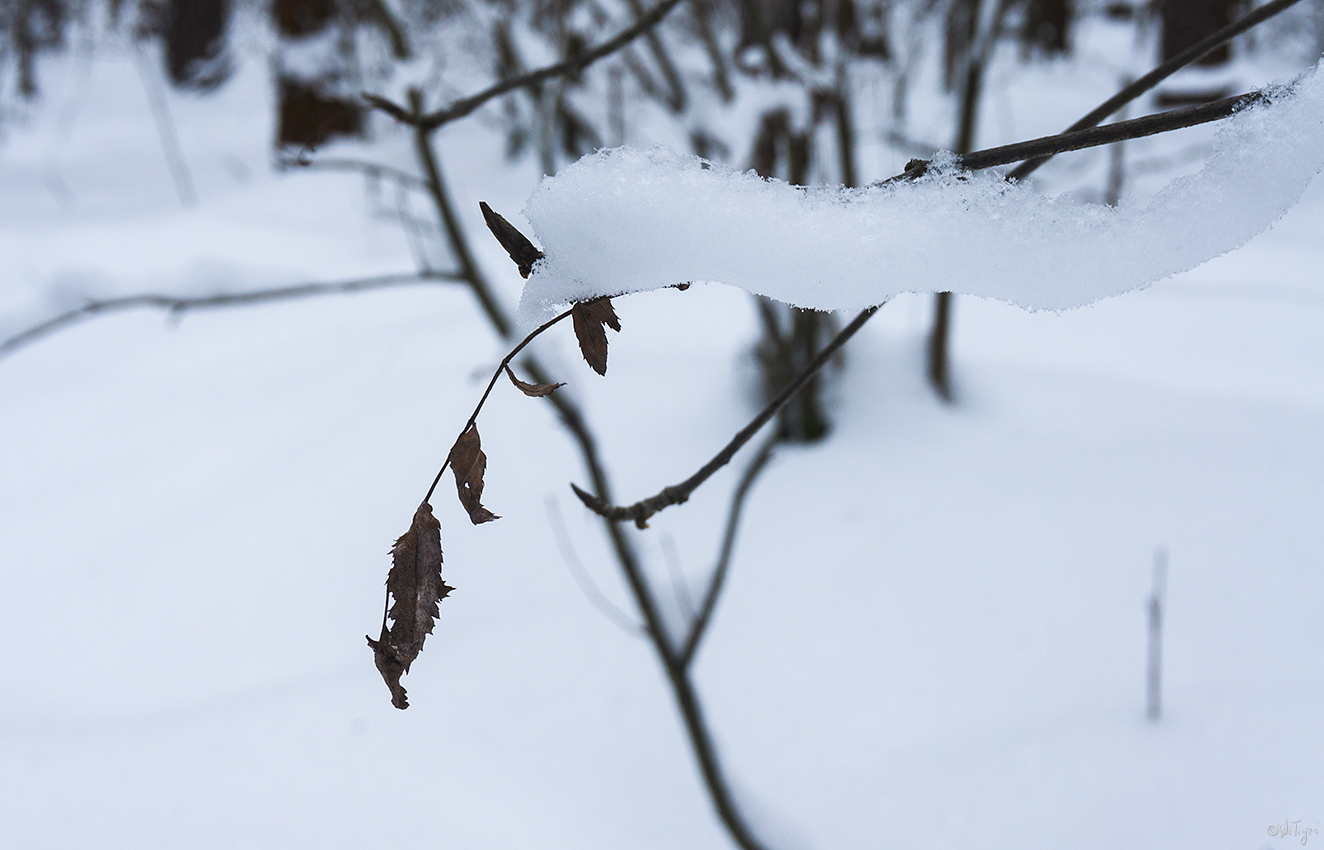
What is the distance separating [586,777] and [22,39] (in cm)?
995

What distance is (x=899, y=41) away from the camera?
761 centimetres

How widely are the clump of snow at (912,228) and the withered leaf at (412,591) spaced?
0.15 metres

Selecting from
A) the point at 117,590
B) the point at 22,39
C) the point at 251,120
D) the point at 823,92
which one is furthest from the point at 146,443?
the point at 22,39

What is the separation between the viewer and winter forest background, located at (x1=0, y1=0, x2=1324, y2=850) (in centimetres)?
109

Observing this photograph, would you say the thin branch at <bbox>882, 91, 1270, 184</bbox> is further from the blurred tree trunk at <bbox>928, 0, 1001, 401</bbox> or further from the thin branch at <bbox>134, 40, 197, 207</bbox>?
the thin branch at <bbox>134, 40, 197, 207</bbox>

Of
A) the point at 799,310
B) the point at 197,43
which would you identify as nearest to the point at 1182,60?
the point at 799,310

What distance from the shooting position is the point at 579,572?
1590 millimetres

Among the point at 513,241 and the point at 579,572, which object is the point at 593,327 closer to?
the point at 513,241

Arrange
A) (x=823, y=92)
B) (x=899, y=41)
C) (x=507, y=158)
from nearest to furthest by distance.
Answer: (x=823, y=92) → (x=507, y=158) → (x=899, y=41)

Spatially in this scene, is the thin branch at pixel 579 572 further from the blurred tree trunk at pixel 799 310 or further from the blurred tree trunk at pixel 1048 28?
the blurred tree trunk at pixel 1048 28

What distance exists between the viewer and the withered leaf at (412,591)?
420mm

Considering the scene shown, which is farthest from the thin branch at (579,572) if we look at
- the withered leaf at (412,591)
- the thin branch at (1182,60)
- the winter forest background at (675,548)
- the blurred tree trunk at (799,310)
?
the thin branch at (1182,60)

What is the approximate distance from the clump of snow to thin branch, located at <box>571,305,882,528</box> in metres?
0.06

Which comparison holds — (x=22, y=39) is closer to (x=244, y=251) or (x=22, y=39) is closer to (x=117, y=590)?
(x=244, y=251)
